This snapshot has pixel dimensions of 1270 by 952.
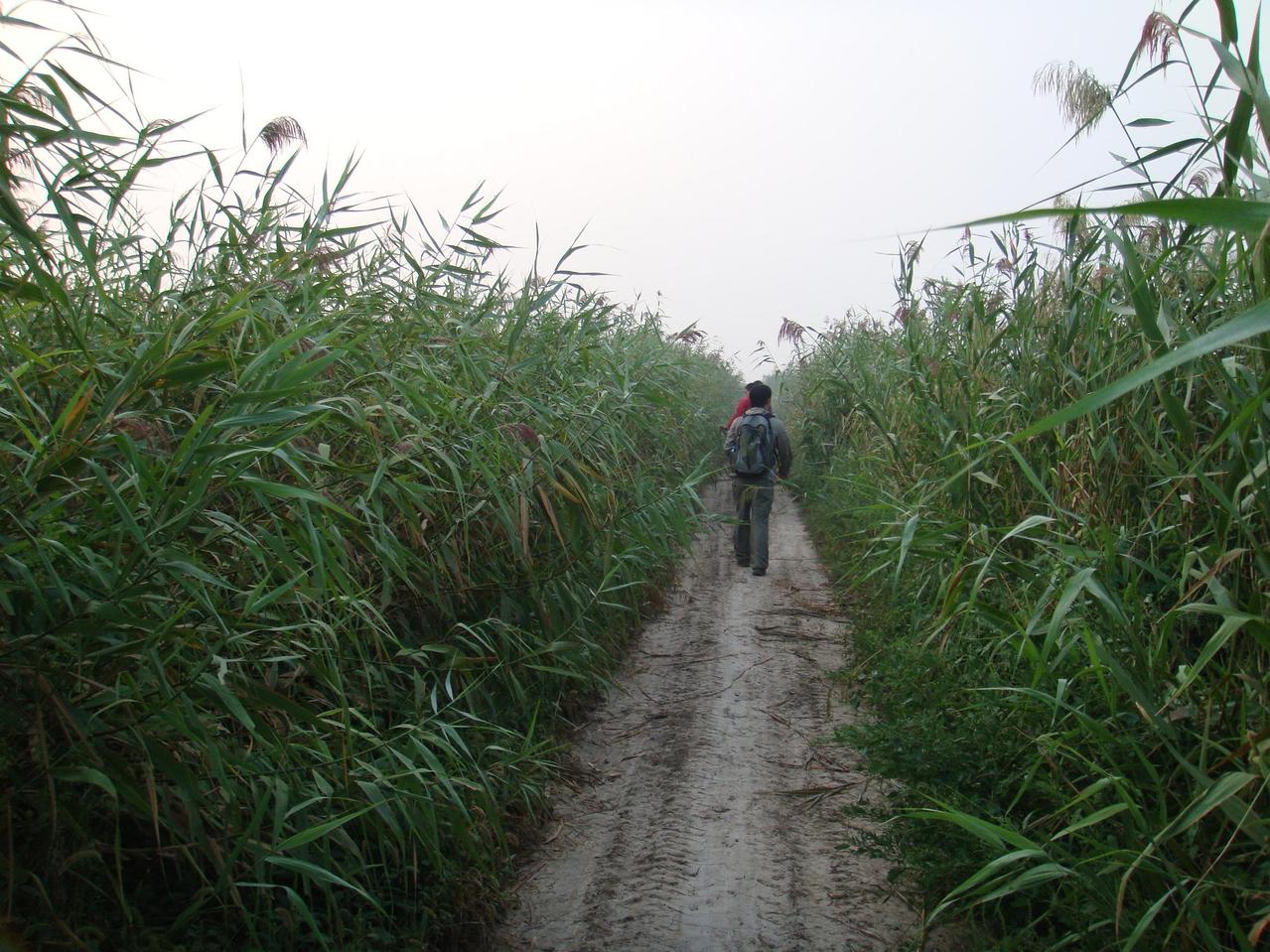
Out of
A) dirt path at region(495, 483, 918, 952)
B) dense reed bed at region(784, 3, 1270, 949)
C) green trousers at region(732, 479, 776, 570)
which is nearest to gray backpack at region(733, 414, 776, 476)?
green trousers at region(732, 479, 776, 570)

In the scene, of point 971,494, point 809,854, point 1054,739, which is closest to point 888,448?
point 971,494

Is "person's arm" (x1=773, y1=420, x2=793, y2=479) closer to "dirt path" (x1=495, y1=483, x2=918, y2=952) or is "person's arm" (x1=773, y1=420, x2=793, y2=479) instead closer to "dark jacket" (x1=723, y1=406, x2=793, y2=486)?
"dark jacket" (x1=723, y1=406, x2=793, y2=486)

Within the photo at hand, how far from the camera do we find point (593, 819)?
3945 mm

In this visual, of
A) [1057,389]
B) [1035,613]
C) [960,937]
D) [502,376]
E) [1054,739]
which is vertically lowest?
[960,937]

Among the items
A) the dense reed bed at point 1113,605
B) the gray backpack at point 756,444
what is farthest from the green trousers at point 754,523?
the dense reed bed at point 1113,605

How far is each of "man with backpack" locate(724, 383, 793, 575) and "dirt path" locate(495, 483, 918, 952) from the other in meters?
2.49

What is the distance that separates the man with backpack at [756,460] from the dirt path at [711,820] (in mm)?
2485

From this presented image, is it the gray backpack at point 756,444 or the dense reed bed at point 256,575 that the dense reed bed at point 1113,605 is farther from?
the gray backpack at point 756,444

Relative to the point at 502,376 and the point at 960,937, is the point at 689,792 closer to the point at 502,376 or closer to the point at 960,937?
the point at 960,937

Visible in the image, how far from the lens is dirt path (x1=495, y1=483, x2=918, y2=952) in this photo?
3.16m

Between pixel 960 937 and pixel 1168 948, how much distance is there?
2.53ft

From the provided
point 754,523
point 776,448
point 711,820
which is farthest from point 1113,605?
point 776,448

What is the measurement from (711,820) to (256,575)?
2.18 meters

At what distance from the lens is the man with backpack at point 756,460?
8992 mm
